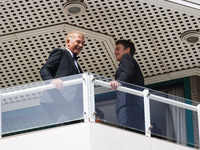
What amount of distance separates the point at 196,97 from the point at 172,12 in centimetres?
210

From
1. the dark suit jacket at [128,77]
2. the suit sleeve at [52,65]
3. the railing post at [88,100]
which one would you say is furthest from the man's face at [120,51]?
the railing post at [88,100]

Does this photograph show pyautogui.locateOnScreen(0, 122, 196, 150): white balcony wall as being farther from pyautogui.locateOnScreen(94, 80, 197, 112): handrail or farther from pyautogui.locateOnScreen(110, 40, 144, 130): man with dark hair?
pyautogui.locateOnScreen(94, 80, 197, 112): handrail

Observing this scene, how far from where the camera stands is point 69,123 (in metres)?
10.5

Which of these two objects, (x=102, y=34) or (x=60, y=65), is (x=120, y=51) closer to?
(x=60, y=65)

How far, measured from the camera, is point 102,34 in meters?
13.3

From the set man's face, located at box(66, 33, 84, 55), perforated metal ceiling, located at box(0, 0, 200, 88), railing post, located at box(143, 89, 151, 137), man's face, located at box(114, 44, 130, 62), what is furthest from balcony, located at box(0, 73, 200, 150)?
perforated metal ceiling, located at box(0, 0, 200, 88)

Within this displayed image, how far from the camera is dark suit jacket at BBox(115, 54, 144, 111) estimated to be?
10.9m

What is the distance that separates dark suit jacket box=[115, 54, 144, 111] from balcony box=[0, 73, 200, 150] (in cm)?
6

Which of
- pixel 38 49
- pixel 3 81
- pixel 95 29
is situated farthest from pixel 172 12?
pixel 3 81

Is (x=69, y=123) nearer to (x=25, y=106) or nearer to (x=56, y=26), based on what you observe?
(x=25, y=106)

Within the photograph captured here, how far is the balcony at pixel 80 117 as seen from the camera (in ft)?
34.3

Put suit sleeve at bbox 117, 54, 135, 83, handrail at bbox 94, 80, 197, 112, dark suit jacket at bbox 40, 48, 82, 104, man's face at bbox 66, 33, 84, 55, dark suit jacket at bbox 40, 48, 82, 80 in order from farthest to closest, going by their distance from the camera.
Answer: man's face at bbox 66, 33, 84, 55 < suit sleeve at bbox 117, 54, 135, 83 < dark suit jacket at bbox 40, 48, 82, 80 < handrail at bbox 94, 80, 197, 112 < dark suit jacket at bbox 40, 48, 82, 104

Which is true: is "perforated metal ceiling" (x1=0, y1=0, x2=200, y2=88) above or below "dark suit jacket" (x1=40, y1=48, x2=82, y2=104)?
above

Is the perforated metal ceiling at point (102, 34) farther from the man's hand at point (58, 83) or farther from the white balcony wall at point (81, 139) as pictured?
the white balcony wall at point (81, 139)
